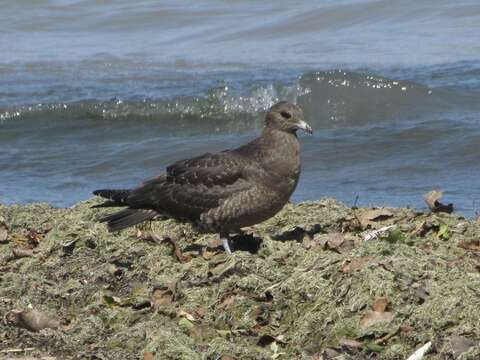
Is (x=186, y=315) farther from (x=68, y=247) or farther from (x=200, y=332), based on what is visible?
(x=68, y=247)

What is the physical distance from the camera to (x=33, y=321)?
229 inches

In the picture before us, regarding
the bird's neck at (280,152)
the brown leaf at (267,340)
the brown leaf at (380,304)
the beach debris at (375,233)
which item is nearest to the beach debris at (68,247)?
the bird's neck at (280,152)

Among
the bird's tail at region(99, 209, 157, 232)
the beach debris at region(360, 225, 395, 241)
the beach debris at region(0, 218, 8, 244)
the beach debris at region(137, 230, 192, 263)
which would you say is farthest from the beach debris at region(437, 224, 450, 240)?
the beach debris at region(0, 218, 8, 244)

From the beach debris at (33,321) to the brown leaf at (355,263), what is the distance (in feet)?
4.72

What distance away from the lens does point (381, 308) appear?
550 centimetres

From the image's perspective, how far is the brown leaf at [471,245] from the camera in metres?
6.73

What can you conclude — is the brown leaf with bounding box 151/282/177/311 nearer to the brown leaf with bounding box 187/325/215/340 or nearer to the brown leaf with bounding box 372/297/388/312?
the brown leaf with bounding box 187/325/215/340

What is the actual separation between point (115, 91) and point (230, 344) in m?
11.8

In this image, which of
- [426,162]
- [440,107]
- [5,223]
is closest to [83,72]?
[440,107]

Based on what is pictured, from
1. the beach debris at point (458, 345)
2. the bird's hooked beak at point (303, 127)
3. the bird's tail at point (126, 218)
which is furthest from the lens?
the bird's hooked beak at point (303, 127)

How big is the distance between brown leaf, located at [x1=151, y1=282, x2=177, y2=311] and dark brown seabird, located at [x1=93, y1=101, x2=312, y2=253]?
40.7 inches

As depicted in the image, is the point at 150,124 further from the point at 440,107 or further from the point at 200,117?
the point at 440,107

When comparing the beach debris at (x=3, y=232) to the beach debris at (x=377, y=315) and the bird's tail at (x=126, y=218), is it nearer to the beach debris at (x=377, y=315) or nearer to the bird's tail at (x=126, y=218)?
the bird's tail at (x=126, y=218)

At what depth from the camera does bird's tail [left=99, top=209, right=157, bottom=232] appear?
24.6 ft
